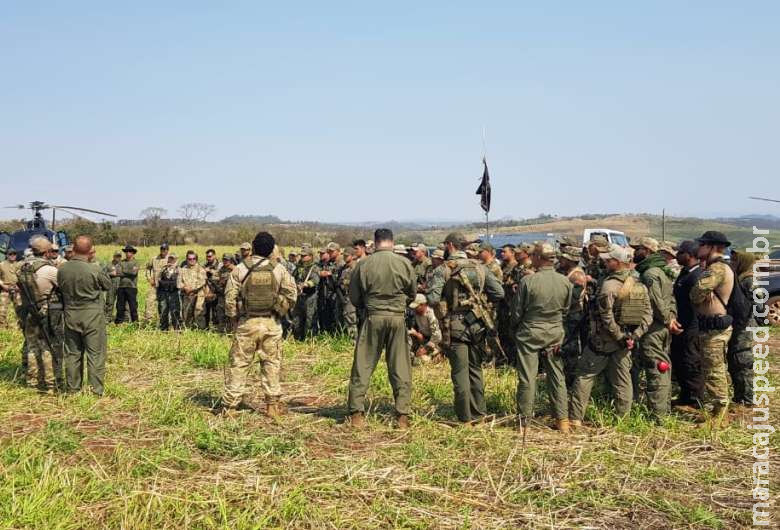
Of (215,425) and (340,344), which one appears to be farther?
(340,344)

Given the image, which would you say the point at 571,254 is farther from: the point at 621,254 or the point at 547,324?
the point at 547,324

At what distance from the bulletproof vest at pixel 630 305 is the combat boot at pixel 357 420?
267 centimetres

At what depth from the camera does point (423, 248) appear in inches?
408

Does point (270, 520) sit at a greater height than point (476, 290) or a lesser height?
lesser

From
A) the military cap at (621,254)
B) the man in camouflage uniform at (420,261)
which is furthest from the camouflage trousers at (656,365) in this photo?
the man in camouflage uniform at (420,261)

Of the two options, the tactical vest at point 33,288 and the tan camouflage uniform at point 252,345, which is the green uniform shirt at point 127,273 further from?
the tan camouflage uniform at point 252,345

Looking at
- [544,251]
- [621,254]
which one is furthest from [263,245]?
[621,254]

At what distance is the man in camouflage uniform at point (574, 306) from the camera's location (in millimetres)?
6910

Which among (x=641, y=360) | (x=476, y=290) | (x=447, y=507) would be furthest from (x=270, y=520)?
(x=641, y=360)

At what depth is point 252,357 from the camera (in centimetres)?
682

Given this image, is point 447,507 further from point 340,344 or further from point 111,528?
point 340,344

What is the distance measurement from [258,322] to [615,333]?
141 inches

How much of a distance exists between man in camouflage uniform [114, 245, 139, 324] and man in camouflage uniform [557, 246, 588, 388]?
9.18 meters

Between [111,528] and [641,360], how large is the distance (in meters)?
5.16
